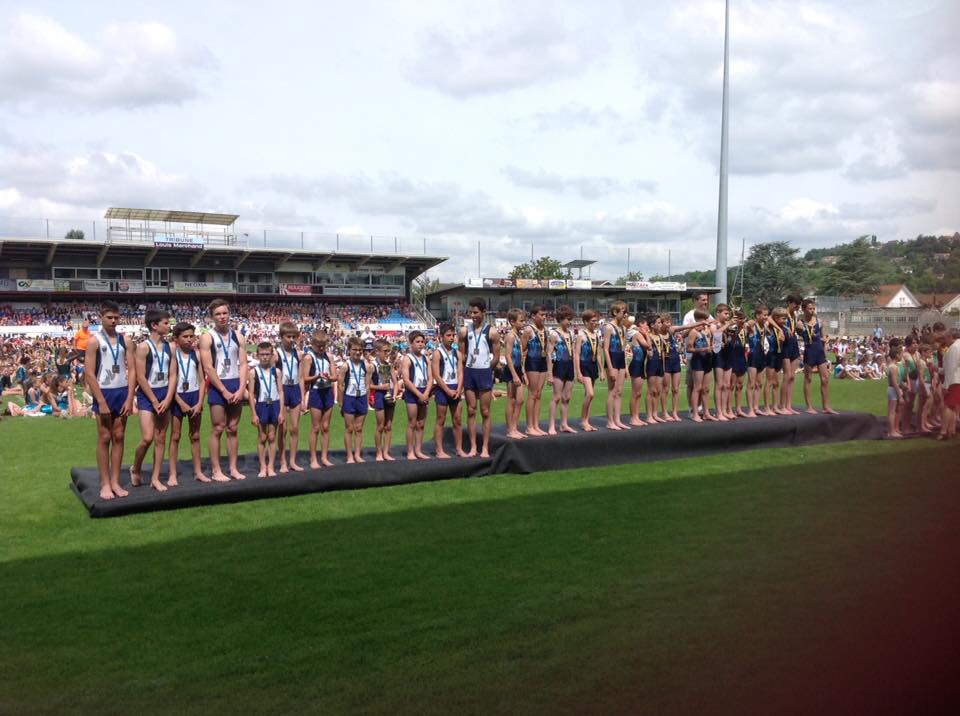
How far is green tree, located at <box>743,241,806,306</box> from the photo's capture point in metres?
69.6

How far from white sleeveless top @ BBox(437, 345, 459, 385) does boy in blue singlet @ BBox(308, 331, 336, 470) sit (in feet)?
4.73

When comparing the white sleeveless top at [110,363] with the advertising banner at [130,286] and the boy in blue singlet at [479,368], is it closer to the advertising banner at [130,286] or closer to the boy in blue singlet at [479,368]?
the boy in blue singlet at [479,368]

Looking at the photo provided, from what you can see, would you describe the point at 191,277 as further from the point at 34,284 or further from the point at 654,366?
the point at 654,366

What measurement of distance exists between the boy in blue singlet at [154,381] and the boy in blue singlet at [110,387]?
118 millimetres

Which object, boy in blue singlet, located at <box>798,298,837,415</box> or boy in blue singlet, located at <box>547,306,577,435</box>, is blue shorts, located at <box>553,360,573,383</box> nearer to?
boy in blue singlet, located at <box>547,306,577,435</box>

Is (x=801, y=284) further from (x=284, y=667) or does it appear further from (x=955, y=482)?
(x=284, y=667)

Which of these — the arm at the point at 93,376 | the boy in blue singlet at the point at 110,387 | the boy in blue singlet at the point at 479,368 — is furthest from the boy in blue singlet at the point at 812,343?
the arm at the point at 93,376

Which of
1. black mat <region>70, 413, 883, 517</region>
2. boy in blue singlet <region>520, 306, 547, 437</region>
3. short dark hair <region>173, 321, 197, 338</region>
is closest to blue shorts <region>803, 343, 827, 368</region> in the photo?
black mat <region>70, 413, 883, 517</region>

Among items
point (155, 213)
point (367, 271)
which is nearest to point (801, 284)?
point (367, 271)

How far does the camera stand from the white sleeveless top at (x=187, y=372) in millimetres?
8547

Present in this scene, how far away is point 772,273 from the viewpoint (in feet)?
231

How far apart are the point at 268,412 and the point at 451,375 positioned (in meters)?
2.48

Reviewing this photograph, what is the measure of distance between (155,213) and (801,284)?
54.5 m

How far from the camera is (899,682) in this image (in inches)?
155
